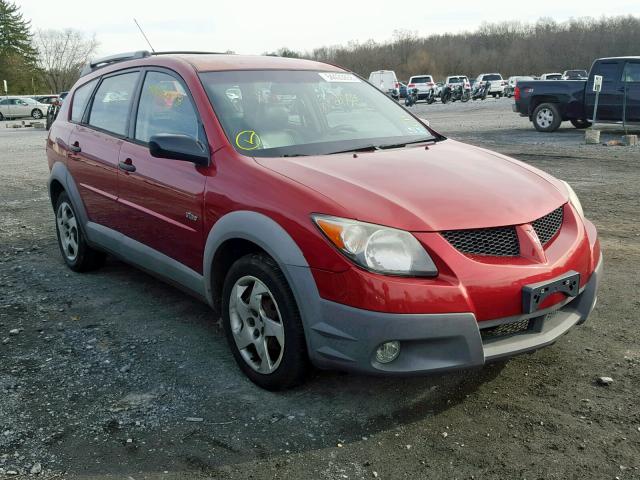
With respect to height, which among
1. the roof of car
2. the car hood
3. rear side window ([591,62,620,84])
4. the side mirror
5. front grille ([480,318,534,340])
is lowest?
front grille ([480,318,534,340])

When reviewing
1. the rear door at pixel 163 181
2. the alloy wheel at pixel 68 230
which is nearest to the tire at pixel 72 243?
the alloy wheel at pixel 68 230

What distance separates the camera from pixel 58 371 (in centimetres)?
373

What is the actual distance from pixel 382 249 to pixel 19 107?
145 feet

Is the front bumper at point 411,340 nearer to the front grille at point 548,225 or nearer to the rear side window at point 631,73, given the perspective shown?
the front grille at point 548,225

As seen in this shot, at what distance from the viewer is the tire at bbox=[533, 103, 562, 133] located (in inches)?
689

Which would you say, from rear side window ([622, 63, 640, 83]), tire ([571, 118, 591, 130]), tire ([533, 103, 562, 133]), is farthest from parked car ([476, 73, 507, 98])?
rear side window ([622, 63, 640, 83])

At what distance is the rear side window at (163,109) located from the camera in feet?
13.1

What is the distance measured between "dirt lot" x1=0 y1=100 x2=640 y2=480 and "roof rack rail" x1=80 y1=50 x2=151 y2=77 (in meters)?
1.89

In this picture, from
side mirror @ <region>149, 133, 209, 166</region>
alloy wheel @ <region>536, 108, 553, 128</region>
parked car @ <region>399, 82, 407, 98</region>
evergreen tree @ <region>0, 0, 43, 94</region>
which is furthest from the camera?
evergreen tree @ <region>0, 0, 43, 94</region>

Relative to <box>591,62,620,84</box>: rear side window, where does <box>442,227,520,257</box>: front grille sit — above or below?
below

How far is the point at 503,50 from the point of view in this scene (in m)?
114

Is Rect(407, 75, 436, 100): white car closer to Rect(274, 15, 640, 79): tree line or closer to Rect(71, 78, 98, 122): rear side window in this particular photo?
Rect(71, 78, 98, 122): rear side window

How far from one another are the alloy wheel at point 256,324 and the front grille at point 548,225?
1341 millimetres

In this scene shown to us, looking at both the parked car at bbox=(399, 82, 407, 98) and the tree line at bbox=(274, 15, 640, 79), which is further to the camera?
the tree line at bbox=(274, 15, 640, 79)
